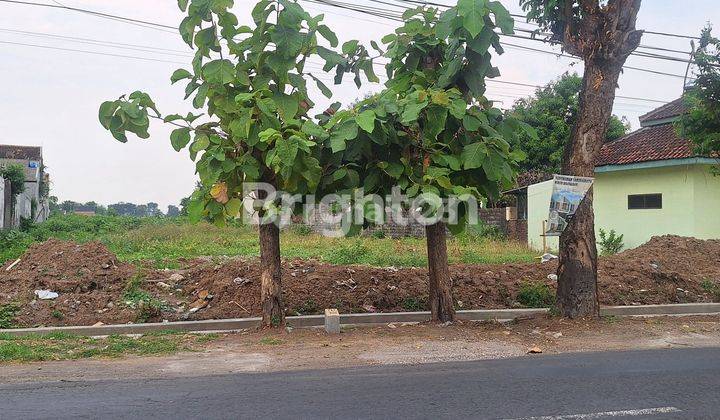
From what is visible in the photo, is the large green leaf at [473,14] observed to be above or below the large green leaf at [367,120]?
above

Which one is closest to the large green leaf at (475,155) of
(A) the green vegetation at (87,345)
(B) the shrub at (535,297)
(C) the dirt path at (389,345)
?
(C) the dirt path at (389,345)

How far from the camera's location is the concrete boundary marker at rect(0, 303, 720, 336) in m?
9.56

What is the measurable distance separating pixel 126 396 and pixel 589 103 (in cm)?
795

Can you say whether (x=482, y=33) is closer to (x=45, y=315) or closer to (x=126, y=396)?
(x=126, y=396)

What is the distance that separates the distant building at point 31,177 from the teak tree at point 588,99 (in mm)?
30467

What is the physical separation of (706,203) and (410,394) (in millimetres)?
15580

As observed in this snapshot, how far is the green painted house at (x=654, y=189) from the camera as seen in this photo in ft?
58.5

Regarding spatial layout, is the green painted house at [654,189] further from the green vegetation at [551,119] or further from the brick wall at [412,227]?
the green vegetation at [551,119]

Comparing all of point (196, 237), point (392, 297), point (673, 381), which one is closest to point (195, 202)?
point (392, 297)

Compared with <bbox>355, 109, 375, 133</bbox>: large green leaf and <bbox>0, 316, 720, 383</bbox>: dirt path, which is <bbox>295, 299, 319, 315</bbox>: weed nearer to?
<bbox>0, 316, 720, 383</bbox>: dirt path

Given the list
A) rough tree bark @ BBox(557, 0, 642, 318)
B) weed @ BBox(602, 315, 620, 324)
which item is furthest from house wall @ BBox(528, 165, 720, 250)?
rough tree bark @ BBox(557, 0, 642, 318)

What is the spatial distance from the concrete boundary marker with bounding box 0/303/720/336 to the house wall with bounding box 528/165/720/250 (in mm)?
6680

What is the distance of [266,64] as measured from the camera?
327 inches

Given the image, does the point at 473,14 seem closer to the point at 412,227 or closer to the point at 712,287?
the point at 712,287
